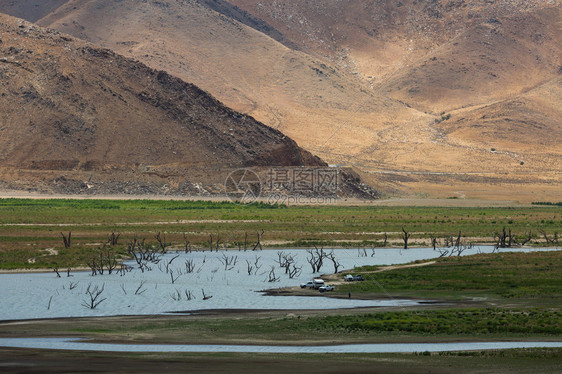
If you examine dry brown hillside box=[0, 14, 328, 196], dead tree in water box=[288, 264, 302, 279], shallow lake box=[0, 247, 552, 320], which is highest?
dry brown hillside box=[0, 14, 328, 196]

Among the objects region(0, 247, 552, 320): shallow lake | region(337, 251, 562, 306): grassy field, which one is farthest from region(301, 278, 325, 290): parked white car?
region(0, 247, 552, 320): shallow lake

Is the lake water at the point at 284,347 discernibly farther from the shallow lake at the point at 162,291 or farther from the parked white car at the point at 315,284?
the parked white car at the point at 315,284

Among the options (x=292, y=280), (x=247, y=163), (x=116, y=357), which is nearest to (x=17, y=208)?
(x=247, y=163)

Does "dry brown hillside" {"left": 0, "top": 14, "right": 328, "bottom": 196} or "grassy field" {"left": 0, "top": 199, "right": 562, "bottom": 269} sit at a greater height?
"dry brown hillside" {"left": 0, "top": 14, "right": 328, "bottom": 196}

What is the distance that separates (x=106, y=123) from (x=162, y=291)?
306 feet

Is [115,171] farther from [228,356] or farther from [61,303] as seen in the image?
[228,356]

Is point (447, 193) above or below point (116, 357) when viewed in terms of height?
above

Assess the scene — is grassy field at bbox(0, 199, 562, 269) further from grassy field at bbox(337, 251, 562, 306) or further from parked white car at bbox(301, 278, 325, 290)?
grassy field at bbox(337, 251, 562, 306)

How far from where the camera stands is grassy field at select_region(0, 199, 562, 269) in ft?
178

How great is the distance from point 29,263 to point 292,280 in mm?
15262

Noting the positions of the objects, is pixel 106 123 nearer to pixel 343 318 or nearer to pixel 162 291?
pixel 162 291

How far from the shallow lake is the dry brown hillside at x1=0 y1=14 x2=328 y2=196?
7462cm

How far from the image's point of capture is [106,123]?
125 m

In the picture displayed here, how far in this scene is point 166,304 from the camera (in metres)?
32.1
